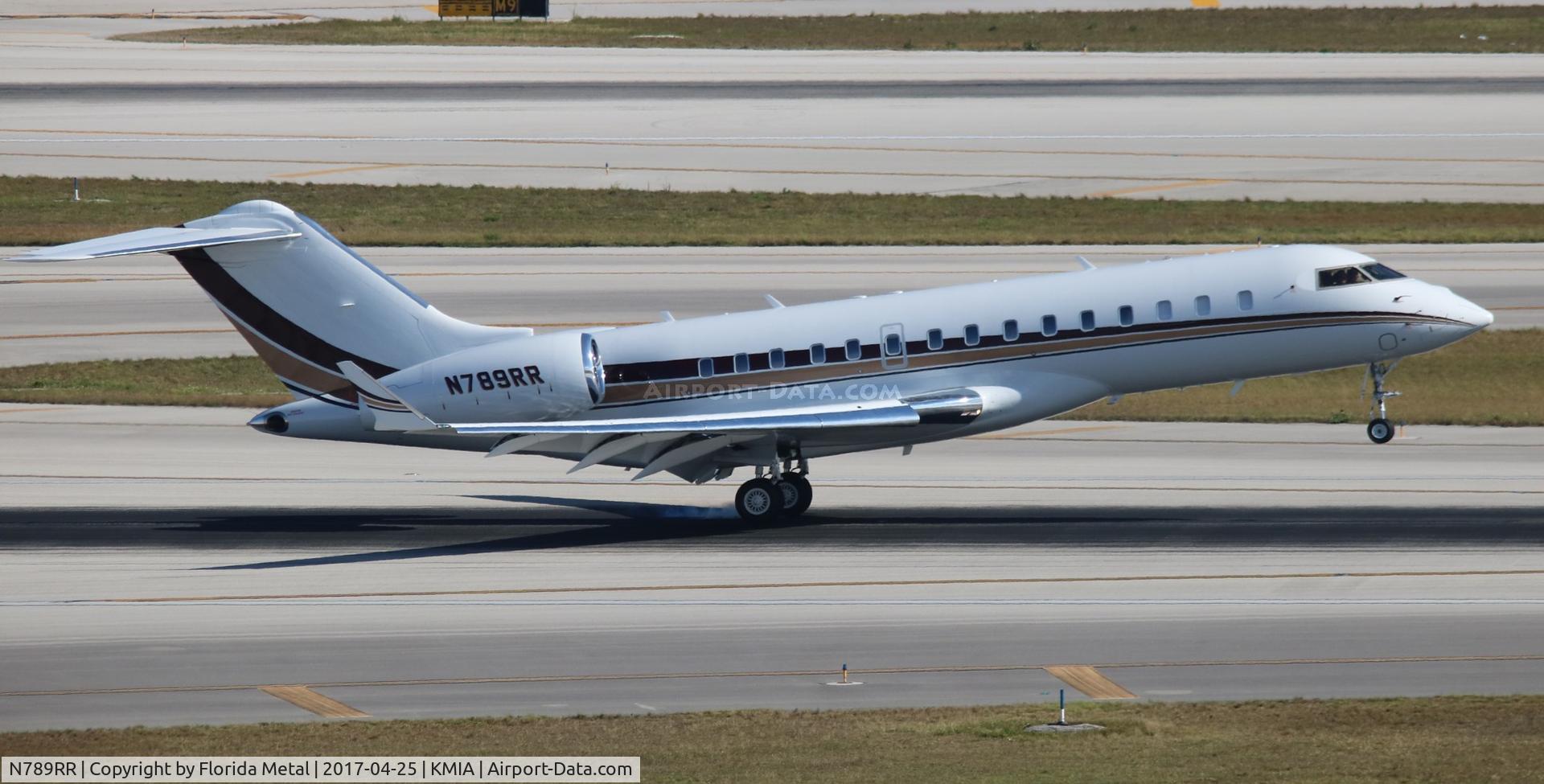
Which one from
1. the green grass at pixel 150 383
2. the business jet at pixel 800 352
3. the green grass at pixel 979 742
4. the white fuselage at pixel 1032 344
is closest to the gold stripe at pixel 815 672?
the green grass at pixel 979 742

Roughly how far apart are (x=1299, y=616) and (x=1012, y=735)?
21.9 feet

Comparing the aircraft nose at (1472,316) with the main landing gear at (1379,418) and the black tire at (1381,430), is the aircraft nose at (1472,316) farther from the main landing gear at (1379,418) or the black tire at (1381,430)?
the black tire at (1381,430)

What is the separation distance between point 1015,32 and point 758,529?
6437 cm

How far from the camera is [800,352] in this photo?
1224 inches

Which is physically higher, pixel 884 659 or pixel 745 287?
pixel 745 287

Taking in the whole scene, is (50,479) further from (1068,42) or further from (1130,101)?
(1068,42)

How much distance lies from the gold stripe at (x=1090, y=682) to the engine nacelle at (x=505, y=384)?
1091cm

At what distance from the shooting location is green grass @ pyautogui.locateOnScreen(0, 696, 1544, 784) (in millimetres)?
18109

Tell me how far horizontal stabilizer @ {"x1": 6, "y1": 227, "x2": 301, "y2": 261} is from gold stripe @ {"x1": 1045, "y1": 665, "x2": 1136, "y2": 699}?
1445 cm

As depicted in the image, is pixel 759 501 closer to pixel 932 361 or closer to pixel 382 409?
pixel 932 361

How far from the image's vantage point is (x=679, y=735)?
65.0 ft

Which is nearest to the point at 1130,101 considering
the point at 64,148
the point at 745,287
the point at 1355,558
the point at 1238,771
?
the point at 745,287
